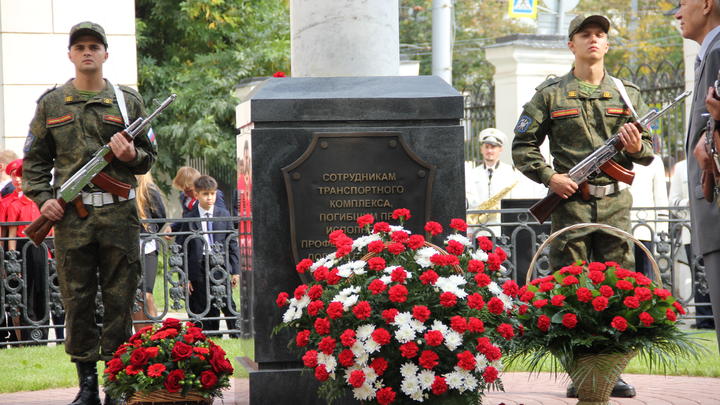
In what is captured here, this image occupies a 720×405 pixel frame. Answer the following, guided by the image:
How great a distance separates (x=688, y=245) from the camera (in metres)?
11.7

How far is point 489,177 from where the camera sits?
1211cm

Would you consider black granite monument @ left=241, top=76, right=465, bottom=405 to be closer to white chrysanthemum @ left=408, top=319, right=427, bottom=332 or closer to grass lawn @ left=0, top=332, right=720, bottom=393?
grass lawn @ left=0, top=332, right=720, bottom=393

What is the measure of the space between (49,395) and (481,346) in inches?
142

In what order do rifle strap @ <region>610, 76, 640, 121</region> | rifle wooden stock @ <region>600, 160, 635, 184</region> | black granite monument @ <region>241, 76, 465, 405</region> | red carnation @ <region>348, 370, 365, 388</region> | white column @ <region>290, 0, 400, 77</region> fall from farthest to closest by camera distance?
rifle strap @ <region>610, 76, 640, 121</region> → rifle wooden stock @ <region>600, 160, 635, 184</region> → white column @ <region>290, 0, 400, 77</region> → black granite monument @ <region>241, 76, 465, 405</region> → red carnation @ <region>348, 370, 365, 388</region>


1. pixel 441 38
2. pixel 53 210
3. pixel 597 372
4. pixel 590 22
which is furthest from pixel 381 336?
pixel 441 38

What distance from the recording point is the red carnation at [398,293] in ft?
16.0

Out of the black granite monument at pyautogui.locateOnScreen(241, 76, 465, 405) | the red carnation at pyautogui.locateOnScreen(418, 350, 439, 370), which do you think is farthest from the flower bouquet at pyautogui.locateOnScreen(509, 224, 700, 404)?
the black granite monument at pyautogui.locateOnScreen(241, 76, 465, 405)

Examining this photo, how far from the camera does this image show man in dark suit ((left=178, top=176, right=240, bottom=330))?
36.6 ft

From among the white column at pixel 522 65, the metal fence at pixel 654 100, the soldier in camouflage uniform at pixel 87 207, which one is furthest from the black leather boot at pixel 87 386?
the white column at pixel 522 65

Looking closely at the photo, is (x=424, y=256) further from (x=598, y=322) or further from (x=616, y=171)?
(x=616, y=171)

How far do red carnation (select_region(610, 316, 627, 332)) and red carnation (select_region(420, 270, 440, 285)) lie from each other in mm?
886

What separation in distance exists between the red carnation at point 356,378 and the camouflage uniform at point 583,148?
237cm

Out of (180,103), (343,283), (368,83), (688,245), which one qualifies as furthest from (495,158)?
(180,103)

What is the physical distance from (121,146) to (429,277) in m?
2.29
